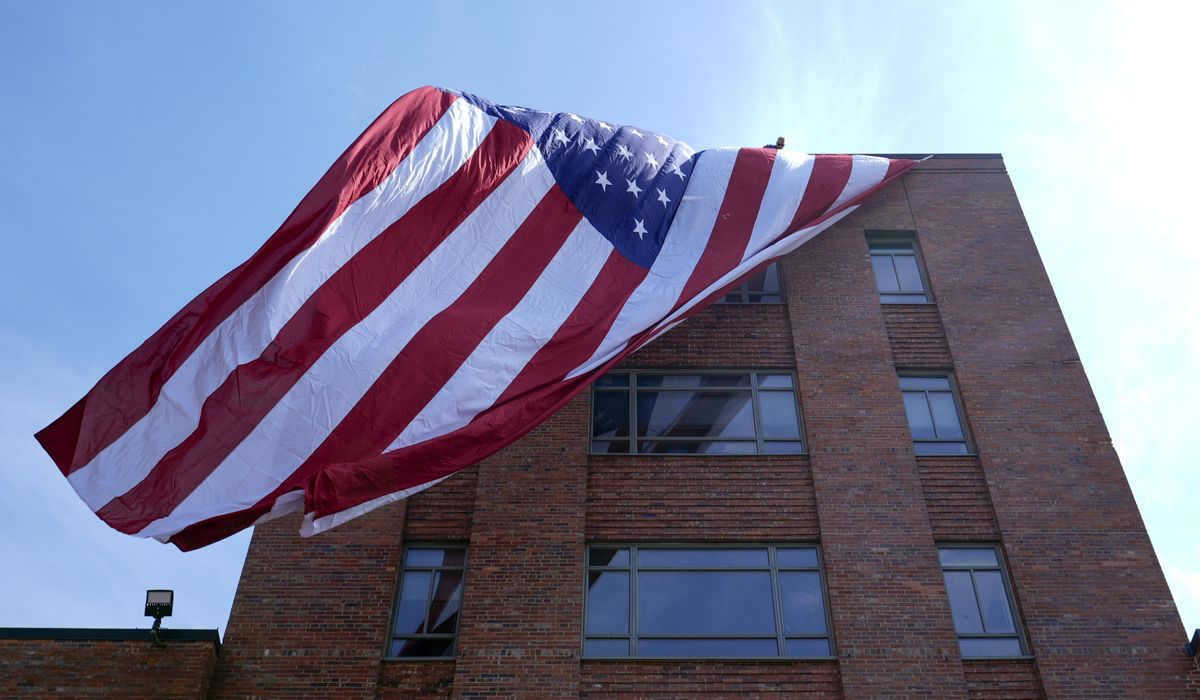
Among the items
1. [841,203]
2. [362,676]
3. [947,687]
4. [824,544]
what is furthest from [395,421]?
[841,203]

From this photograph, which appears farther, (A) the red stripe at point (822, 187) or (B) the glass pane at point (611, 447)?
(A) the red stripe at point (822, 187)

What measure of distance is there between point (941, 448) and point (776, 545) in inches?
129

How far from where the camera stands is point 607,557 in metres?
14.2

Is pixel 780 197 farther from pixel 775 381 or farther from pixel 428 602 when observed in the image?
pixel 428 602

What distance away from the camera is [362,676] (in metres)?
12.8

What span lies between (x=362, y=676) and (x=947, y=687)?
7533 mm

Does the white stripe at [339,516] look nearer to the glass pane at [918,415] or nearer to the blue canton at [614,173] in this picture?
the blue canton at [614,173]

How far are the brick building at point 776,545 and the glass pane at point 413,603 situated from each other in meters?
0.05

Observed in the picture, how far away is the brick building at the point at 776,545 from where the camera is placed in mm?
12875

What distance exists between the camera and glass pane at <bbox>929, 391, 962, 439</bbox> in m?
15.6

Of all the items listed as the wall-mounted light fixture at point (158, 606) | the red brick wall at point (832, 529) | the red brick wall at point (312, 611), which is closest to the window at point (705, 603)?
the red brick wall at point (832, 529)

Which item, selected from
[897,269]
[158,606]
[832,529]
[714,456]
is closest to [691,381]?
[714,456]

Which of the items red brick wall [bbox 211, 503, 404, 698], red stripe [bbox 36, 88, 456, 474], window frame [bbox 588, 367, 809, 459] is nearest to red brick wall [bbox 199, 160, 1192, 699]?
red brick wall [bbox 211, 503, 404, 698]

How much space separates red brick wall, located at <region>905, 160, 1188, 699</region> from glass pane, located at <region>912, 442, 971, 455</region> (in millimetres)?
322
